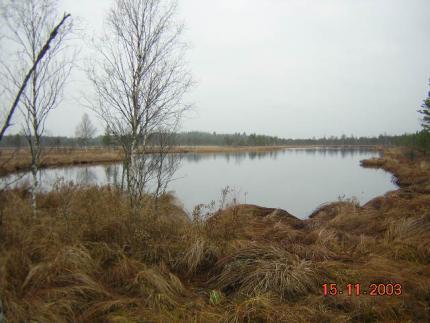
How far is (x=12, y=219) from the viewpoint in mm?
3727

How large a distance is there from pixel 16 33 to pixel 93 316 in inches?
216

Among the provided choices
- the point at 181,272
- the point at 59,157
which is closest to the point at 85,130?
the point at 59,157

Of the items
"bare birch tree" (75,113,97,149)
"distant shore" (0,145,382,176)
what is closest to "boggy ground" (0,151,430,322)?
"distant shore" (0,145,382,176)

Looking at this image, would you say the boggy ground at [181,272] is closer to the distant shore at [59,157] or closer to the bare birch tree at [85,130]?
the distant shore at [59,157]

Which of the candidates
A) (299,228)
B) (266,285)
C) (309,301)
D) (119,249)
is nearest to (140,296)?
(119,249)

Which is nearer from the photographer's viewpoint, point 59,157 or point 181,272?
point 181,272

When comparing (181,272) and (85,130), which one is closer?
(181,272)

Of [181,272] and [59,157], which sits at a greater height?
[59,157]

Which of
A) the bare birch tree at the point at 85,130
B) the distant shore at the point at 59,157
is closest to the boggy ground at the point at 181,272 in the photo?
the distant shore at the point at 59,157

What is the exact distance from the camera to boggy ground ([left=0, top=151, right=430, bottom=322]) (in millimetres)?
2644

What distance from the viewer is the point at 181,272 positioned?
3807 millimetres

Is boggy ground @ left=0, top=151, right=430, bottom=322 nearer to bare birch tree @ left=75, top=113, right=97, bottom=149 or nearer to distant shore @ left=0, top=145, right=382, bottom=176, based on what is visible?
distant shore @ left=0, top=145, right=382, bottom=176

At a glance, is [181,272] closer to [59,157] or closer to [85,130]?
[59,157]

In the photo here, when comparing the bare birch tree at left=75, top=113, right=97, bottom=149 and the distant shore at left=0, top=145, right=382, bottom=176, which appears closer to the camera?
the distant shore at left=0, top=145, right=382, bottom=176
